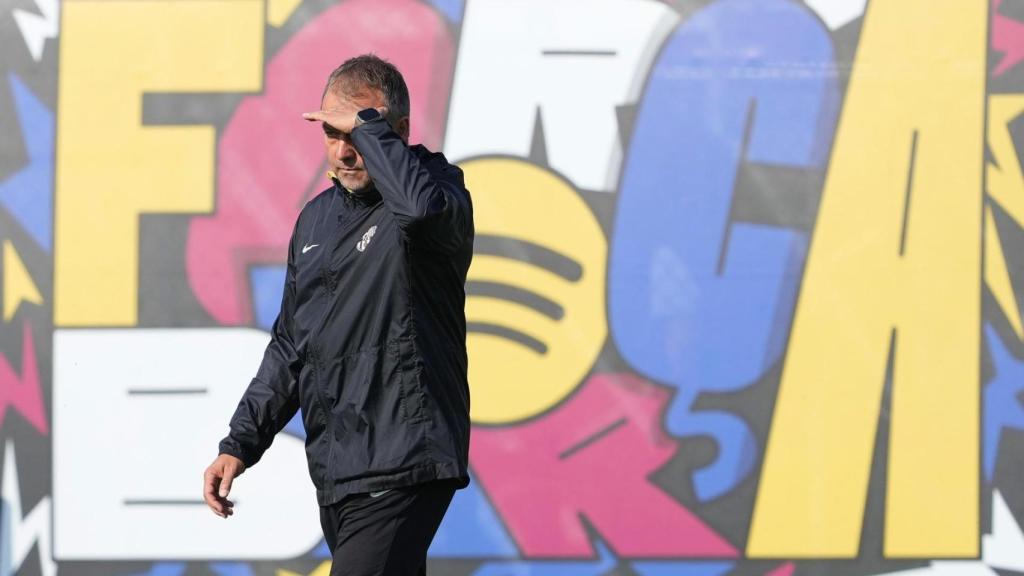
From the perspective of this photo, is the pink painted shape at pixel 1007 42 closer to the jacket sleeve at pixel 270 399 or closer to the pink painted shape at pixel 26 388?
the jacket sleeve at pixel 270 399

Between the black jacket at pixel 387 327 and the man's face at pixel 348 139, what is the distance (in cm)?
5

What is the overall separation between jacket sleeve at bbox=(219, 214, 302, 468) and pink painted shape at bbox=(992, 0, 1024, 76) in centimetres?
311

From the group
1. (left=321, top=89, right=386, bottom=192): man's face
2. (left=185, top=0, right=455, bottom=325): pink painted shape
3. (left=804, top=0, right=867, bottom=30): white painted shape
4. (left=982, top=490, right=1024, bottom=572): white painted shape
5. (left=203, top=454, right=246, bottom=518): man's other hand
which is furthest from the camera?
(left=185, top=0, right=455, bottom=325): pink painted shape

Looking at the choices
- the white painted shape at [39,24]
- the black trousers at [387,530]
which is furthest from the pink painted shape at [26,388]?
the black trousers at [387,530]

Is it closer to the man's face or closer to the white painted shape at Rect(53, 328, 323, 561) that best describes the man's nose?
the man's face

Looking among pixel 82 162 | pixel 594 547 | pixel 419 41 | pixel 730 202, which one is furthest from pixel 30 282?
pixel 730 202

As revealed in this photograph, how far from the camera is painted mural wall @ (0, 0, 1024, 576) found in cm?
462

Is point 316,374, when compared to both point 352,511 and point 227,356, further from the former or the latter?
point 227,356

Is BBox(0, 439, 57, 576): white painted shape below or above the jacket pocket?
below

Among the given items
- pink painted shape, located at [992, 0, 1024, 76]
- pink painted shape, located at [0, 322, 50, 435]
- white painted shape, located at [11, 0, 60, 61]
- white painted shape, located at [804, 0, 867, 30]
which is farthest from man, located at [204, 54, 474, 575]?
pink painted shape, located at [992, 0, 1024, 76]

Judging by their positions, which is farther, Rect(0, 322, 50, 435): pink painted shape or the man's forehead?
Rect(0, 322, 50, 435): pink painted shape

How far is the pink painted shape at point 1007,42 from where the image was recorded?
15.3ft

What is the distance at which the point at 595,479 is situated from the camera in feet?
15.4

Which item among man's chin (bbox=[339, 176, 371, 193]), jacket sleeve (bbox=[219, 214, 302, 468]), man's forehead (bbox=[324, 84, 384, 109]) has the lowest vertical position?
jacket sleeve (bbox=[219, 214, 302, 468])
